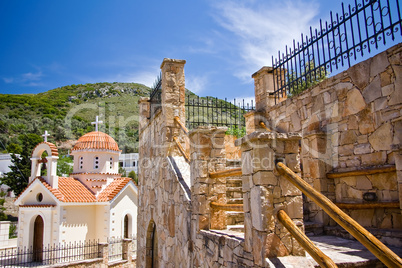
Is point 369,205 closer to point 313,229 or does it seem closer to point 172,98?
point 313,229

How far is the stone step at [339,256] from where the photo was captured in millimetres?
2832

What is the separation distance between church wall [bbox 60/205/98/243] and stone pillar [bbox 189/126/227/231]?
53.9 ft

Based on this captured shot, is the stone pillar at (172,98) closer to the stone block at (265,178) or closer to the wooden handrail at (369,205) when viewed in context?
the wooden handrail at (369,205)

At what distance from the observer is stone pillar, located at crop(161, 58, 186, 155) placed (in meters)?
6.99

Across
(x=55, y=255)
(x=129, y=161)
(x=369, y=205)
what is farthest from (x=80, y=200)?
(x=129, y=161)

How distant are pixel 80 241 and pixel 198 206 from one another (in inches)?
672

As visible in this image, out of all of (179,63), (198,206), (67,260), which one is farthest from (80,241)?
(198,206)

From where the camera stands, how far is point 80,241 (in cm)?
1880

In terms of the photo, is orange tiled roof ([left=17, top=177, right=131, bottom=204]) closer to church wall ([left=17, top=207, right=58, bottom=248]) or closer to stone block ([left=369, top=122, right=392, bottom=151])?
church wall ([left=17, top=207, right=58, bottom=248])

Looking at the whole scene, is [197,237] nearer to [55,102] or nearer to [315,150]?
[315,150]

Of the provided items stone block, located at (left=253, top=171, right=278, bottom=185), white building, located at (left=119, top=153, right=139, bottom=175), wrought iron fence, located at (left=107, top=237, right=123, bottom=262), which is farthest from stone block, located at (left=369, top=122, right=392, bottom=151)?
white building, located at (left=119, top=153, right=139, bottom=175)

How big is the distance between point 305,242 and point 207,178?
7.13 ft

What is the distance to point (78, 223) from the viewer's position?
19.0m

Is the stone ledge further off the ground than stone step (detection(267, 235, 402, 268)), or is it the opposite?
the stone ledge
